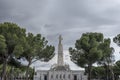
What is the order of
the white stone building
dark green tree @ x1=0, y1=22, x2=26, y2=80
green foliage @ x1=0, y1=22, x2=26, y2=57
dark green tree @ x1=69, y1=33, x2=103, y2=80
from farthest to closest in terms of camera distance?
1. the white stone building
2. dark green tree @ x1=69, y1=33, x2=103, y2=80
3. green foliage @ x1=0, y1=22, x2=26, y2=57
4. dark green tree @ x1=0, y1=22, x2=26, y2=80

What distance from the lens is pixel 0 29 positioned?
39.8 metres

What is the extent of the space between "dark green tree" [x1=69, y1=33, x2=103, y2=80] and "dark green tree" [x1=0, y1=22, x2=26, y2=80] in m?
8.78

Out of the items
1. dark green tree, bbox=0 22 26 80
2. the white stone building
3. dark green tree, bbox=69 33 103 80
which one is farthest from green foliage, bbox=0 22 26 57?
the white stone building

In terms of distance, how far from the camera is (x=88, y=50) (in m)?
43.2

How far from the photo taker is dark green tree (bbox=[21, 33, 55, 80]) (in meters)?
44.3

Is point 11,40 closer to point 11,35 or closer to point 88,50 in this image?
point 11,35

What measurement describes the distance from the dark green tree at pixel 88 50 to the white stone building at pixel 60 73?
69178 millimetres

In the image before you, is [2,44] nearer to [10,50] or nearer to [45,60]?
[10,50]

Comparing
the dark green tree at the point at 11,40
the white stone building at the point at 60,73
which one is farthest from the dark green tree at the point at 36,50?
the white stone building at the point at 60,73

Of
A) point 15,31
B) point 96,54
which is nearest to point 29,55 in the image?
point 15,31

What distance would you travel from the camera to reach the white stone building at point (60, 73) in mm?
116812

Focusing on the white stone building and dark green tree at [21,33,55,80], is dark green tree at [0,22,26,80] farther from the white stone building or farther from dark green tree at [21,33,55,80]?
the white stone building

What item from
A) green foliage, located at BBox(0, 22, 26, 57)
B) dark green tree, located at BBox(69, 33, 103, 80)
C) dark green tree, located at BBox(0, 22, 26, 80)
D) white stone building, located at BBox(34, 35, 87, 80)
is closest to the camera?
dark green tree, located at BBox(0, 22, 26, 80)

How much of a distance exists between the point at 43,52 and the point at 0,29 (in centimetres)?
1059
